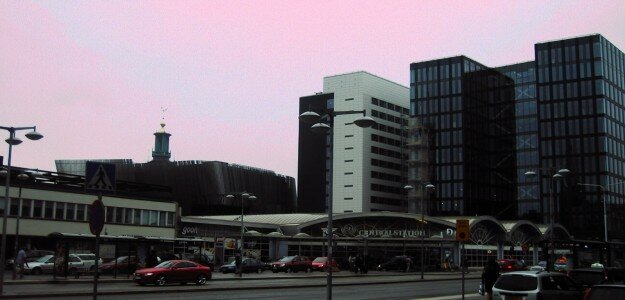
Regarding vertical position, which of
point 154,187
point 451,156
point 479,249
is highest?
point 451,156

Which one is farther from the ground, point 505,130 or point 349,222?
point 505,130

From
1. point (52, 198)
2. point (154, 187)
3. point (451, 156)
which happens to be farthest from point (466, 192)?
point (52, 198)

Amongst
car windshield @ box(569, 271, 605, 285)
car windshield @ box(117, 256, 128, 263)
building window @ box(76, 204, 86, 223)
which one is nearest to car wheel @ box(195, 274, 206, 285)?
car windshield @ box(117, 256, 128, 263)

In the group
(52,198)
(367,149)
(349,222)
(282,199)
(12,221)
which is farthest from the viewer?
(282,199)

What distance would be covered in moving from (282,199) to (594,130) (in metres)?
67.7

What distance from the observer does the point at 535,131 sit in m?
144

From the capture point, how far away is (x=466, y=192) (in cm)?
13150

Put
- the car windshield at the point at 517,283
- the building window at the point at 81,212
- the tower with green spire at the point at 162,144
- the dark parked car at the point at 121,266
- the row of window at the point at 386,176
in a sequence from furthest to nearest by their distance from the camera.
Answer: the tower with green spire at the point at 162,144 < the row of window at the point at 386,176 < the building window at the point at 81,212 < the dark parked car at the point at 121,266 < the car windshield at the point at 517,283

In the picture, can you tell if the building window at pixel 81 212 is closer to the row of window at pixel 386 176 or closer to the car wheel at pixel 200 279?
the car wheel at pixel 200 279

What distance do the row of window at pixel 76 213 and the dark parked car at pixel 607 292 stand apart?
4991 centimetres

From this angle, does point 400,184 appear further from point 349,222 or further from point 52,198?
point 52,198

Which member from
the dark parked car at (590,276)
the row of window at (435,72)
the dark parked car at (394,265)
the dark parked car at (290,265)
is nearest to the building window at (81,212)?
the dark parked car at (290,265)

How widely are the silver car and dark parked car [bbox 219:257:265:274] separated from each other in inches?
1571

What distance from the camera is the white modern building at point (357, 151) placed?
14238 centimetres
